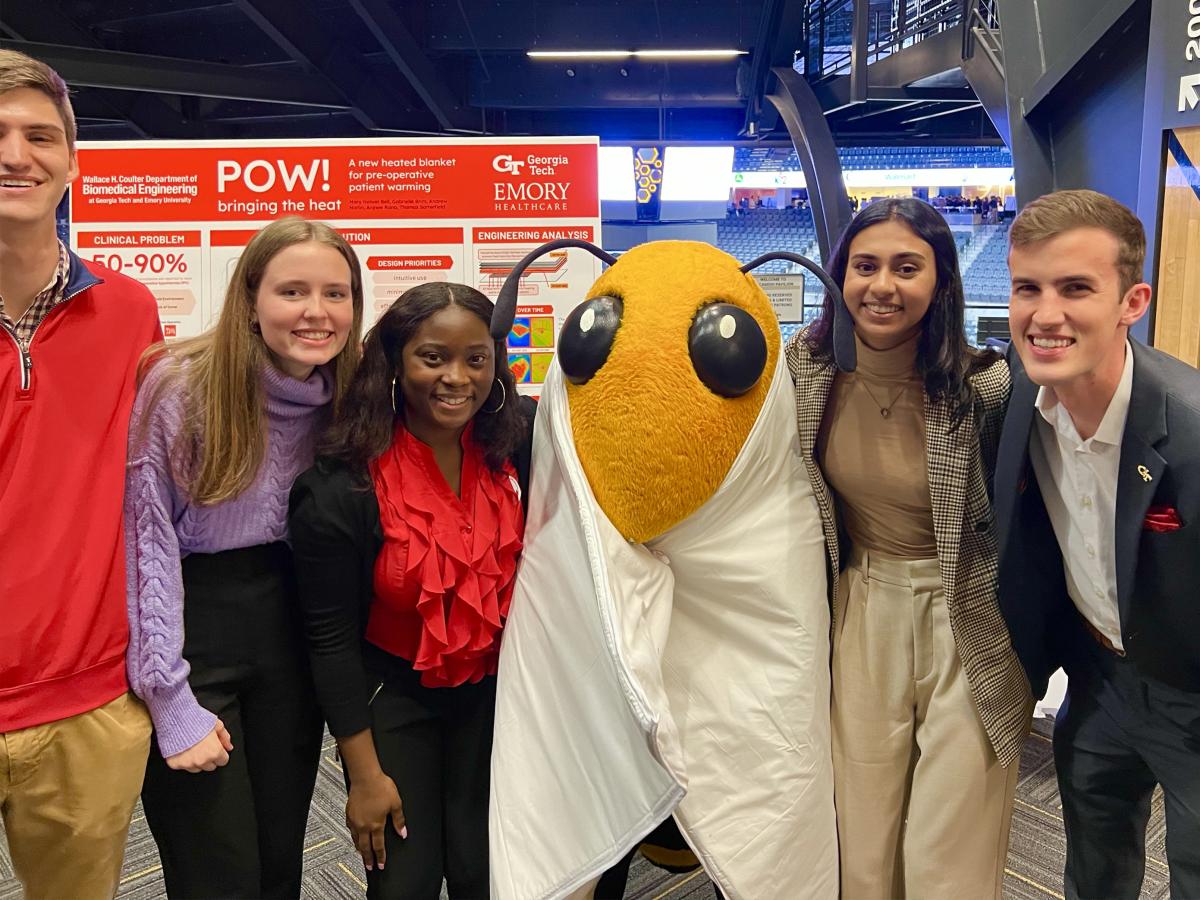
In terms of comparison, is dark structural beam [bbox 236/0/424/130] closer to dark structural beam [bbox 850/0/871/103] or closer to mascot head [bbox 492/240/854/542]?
dark structural beam [bbox 850/0/871/103]

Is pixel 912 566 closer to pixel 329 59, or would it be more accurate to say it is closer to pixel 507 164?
pixel 507 164

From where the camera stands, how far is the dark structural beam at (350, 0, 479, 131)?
17.1ft

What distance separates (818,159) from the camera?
6098 millimetres

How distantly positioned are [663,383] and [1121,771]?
41.9 inches

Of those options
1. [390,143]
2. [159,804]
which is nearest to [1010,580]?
[159,804]

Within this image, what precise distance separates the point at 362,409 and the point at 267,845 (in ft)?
2.57

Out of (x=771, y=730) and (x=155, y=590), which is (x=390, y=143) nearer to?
(x=155, y=590)

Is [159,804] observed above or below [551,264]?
below

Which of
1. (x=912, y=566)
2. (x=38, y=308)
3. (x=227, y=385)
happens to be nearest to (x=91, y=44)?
(x=38, y=308)

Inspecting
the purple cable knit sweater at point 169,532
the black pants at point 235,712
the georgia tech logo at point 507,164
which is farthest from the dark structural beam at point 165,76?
the black pants at point 235,712

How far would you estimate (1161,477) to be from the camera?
1168mm

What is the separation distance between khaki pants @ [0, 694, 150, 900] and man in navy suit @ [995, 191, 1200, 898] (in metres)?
1.41

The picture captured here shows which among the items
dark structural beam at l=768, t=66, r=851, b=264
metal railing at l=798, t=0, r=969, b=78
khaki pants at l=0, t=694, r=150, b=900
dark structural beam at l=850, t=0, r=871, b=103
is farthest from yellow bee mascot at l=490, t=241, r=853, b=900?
dark structural beam at l=768, t=66, r=851, b=264

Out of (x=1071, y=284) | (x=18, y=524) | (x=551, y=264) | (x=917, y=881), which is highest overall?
(x=551, y=264)
